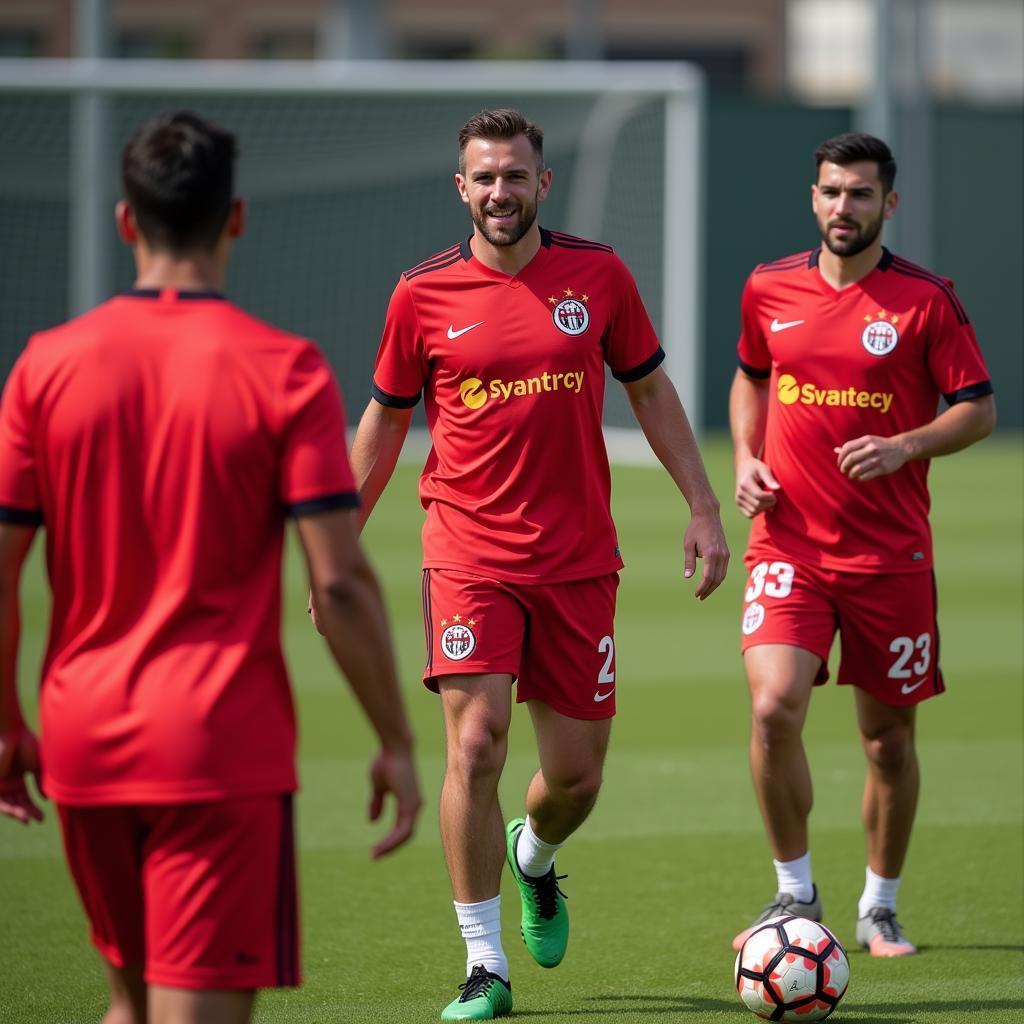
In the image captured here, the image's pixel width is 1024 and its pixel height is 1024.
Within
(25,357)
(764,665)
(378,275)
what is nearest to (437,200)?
(378,275)

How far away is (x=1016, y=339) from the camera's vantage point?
26.3 m

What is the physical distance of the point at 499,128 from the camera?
5.20 metres

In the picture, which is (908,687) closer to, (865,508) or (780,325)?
(865,508)

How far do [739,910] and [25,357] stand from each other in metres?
3.67

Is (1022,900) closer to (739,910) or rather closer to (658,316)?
(739,910)

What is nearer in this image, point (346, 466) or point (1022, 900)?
point (346, 466)

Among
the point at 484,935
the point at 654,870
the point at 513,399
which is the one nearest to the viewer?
the point at 484,935

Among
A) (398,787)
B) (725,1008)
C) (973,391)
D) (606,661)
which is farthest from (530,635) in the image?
(398,787)

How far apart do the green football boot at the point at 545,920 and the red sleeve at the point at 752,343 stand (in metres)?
1.90

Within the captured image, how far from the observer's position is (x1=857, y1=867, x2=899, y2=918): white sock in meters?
5.75

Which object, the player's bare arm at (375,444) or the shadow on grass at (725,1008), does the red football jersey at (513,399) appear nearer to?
the player's bare arm at (375,444)

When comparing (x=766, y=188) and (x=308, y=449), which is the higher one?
(x=766, y=188)

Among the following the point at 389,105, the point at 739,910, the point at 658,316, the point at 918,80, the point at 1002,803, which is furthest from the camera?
the point at 918,80

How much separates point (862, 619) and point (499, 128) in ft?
6.43
